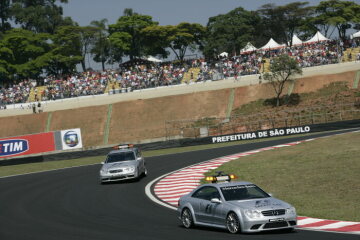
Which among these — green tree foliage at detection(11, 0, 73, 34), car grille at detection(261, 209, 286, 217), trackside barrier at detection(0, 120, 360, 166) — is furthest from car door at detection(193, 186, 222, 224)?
green tree foliage at detection(11, 0, 73, 34)

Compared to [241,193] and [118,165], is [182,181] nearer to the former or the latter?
[118,165]

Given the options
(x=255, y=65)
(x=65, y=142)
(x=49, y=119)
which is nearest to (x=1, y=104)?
(x=49, y=119)

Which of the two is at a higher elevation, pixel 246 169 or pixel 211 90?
pixel 211 90

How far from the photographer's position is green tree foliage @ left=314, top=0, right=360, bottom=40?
9831 cm

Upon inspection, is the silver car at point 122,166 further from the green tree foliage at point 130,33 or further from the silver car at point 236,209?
the green tree foliage at point 130,33

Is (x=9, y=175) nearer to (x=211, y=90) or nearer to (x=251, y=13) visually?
(x=211, y=90)

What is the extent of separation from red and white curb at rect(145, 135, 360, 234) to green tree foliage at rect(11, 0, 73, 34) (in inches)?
3094

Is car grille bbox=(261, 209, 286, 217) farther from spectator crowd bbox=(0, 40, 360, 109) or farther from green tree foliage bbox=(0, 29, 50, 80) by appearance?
green tree foliage bbox=(0, 29, 50, 80)

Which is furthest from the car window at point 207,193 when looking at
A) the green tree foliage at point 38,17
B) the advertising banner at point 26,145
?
the green tree foliage at point 38,17

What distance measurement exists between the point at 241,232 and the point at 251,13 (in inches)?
3894

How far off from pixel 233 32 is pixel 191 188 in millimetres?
79334

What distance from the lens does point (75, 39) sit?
9131 cm

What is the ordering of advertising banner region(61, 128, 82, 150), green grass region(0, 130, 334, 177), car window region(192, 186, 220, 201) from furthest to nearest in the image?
advertising banner region(61, 128, 82, 150)
green grass region(0, 130, 334, 177)
car window region(192, 186, 220, 201)

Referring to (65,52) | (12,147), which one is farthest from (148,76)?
(12,147)
